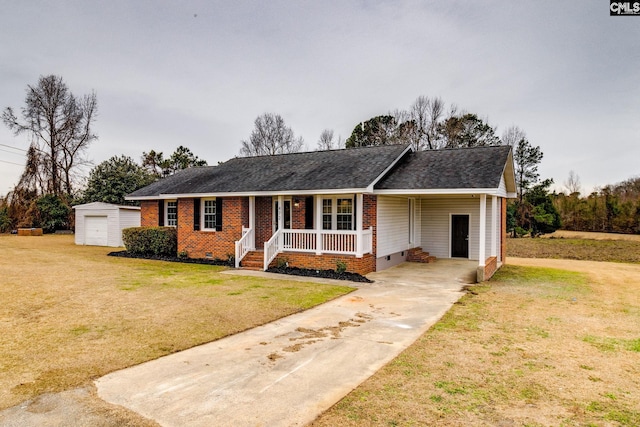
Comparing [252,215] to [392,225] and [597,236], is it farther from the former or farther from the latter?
[597,236]

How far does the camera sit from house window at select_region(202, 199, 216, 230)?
16.3 metres

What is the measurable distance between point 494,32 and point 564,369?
16474 millimetres

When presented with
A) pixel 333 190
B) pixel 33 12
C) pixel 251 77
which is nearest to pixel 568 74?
pixel 333 190

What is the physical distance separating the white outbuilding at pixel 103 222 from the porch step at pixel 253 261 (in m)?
12.7

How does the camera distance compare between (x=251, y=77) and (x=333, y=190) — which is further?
(x=251, y=77)

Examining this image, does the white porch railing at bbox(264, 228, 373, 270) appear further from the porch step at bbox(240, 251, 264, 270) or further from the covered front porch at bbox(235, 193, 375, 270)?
the porch step at bbox(240, 251, 264, 270)

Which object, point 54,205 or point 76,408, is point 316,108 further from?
point 76,408

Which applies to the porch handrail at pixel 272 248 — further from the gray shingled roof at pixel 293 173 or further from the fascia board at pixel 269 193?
the gray shingled roof at pixel 293 173

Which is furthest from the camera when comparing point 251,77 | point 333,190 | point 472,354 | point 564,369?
point 251,77

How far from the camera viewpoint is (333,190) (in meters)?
12.7

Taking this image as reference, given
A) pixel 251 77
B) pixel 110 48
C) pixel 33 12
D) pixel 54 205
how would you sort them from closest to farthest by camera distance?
pixel 33 12 → pixel 110 48 → pixel 251 77 → pixel 54 205

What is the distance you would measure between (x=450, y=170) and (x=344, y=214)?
4.25 m

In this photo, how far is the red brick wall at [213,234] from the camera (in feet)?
50.7

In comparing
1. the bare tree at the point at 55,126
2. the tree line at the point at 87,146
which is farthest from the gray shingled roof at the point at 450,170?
the bare tree at the point at 55,126
